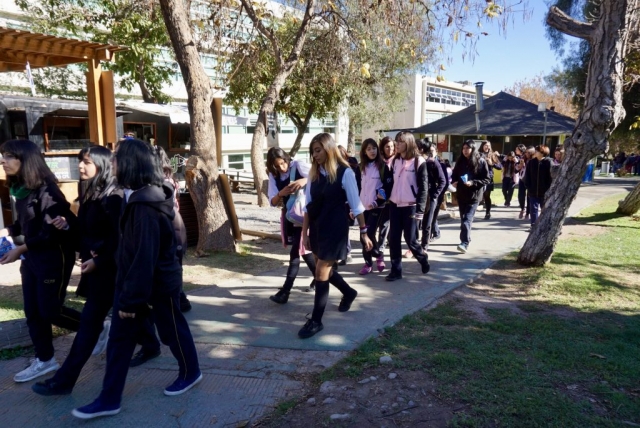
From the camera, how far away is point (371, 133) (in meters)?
49.4

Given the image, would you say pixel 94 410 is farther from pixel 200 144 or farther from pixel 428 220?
pixel 428 220

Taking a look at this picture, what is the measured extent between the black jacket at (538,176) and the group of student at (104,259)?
7.35 metres

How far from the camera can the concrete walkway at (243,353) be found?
2980 mm

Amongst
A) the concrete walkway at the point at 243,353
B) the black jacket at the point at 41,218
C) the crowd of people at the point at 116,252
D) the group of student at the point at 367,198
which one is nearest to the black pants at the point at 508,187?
the group of student at the point at 367,198

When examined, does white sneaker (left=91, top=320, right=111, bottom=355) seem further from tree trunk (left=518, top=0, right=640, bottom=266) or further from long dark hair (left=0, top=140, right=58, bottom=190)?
tree trunk (left=518, top=0, right=640, bottom=266)

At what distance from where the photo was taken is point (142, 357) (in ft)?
12.0

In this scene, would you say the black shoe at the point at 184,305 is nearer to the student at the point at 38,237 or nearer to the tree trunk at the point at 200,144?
the student at the point at 38,237

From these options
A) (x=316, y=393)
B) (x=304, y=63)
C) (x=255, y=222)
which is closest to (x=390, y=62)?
(x=304, y=63)

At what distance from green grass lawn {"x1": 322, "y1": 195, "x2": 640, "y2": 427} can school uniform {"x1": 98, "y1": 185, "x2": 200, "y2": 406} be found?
1.13 m

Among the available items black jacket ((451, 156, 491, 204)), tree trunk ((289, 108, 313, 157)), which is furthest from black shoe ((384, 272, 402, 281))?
tree trunk ((289, 108, 313, 157))

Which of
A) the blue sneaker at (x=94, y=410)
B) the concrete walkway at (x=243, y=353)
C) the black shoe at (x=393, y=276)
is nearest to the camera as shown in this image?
the blue sneaker at (x=94, y=410)

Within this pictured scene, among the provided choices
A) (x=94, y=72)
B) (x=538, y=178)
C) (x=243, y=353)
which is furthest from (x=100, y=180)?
(x=538, y=178)

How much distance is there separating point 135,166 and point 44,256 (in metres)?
1.08

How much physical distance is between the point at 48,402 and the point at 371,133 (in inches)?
1882
